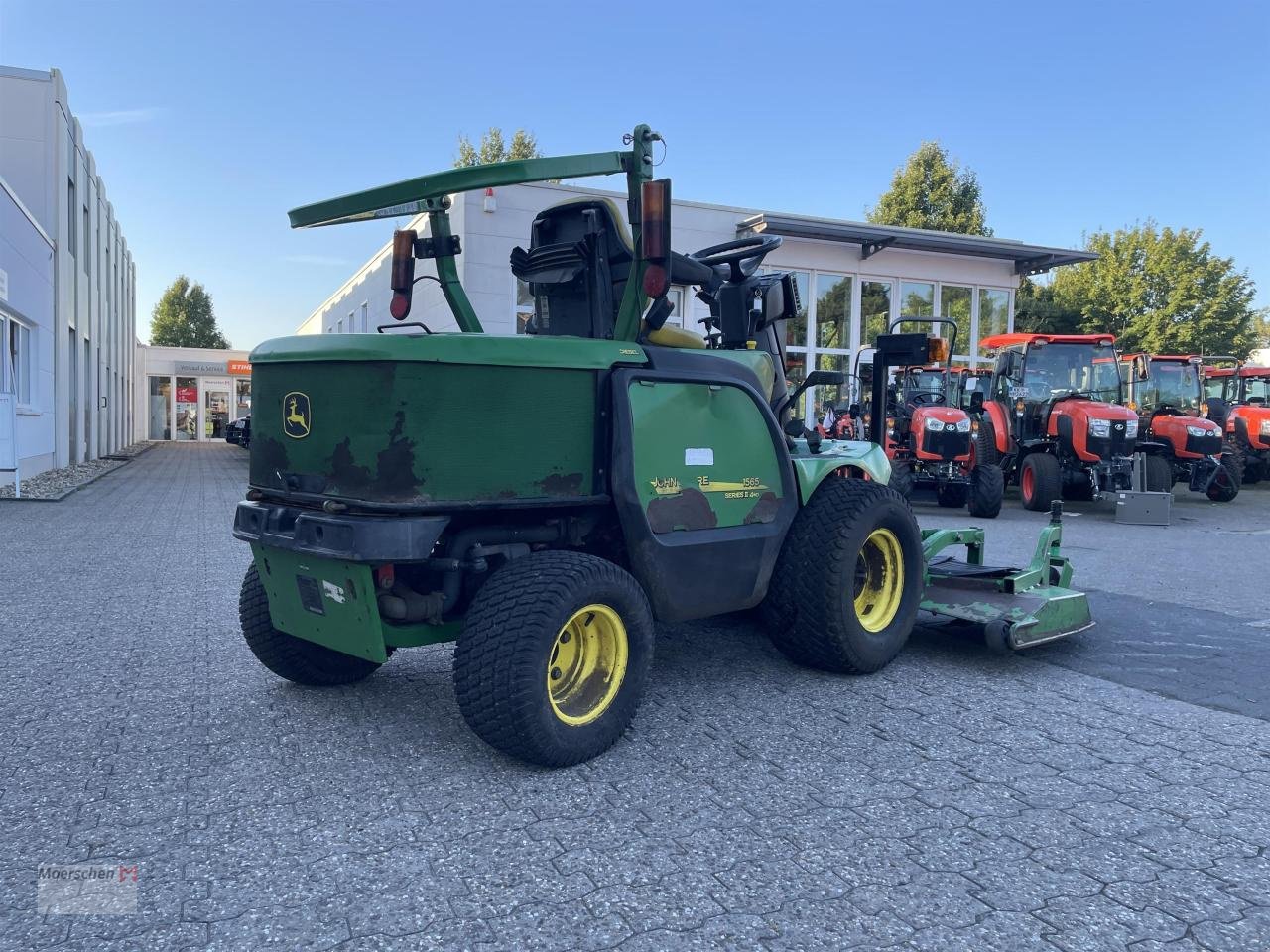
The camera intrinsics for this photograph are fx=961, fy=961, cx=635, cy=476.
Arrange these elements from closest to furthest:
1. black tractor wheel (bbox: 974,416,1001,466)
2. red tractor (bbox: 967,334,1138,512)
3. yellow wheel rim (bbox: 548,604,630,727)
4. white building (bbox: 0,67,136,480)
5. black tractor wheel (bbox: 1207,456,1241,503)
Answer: yellow wheel rim (bbox: 548,604,630,727) < red tractor (bbox: 967,334,1138,512) < black tractor wheel (bbox: 974,416,1001,466) < white building (bbox: 0,67,136,480) < black tractor wheel (bbox: 1207,456,1241,503)

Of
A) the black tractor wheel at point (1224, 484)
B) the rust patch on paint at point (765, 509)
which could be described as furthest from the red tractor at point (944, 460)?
the rust patch on paint at point (765, 509)

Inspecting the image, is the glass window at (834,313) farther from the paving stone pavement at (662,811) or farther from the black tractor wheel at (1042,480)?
the paving stone pavement at (662,811)

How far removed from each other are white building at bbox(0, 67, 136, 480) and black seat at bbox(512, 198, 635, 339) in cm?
1170

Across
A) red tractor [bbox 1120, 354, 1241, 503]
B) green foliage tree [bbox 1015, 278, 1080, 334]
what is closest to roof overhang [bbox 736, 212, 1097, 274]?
red tractor [bbox 1120, 354, 1241, 503]

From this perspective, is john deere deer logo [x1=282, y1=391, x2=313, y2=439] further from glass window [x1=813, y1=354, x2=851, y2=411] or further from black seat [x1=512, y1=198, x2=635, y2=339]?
glass window [x1=813, y1=354, x2=851, y2=411]

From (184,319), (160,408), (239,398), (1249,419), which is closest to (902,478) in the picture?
(1249,419)

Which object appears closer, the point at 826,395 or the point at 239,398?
the point at 826,395

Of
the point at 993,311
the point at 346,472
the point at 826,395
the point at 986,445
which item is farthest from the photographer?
the point at 993,311

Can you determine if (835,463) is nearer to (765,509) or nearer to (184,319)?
(765,509)

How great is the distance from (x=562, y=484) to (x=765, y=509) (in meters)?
1.10

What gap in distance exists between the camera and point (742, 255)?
4.89 m

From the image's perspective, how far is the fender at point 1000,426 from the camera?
14242 millimetres

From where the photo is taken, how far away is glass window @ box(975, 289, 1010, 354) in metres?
23.9

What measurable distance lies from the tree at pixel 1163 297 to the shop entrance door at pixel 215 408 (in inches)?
1364
